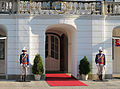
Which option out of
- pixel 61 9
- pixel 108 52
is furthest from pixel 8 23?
pixel 108 52

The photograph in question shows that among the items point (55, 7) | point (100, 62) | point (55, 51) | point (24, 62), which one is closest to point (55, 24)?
point (55, 7)

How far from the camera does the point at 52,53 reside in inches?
866

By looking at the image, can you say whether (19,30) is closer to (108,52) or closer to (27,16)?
(27,16)

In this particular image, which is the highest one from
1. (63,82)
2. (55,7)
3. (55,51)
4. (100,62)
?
(55,7)

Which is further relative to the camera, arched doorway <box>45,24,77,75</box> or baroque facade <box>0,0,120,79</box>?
arched doorway <box>45,24,77,75</box>

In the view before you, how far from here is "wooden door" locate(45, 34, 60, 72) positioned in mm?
21891

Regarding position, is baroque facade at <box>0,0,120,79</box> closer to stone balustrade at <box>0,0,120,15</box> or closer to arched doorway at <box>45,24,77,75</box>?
stone balustrade at <box>0,0,120,15</box>

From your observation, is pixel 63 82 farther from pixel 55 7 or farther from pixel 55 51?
pixel 55 51

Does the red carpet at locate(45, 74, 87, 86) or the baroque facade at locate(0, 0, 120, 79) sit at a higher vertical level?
the baroque facade at locate(0, 0, 120, 79)

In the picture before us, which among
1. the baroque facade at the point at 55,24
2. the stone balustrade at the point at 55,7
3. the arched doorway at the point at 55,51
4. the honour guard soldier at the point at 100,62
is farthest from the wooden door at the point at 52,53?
the honour guard soldier at the point at 100,62

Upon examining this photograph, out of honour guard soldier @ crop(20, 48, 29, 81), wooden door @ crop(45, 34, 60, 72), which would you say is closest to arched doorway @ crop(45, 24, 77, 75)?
wooden door @ crop(45, 34, 60, 72)

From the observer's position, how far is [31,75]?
16.1 m

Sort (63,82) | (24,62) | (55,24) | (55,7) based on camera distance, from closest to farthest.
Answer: (63,82), (24,62), (55,7), (55,24)

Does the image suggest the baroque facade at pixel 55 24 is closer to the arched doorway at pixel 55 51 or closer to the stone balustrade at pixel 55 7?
the stone balustrade at pixel 55 7
